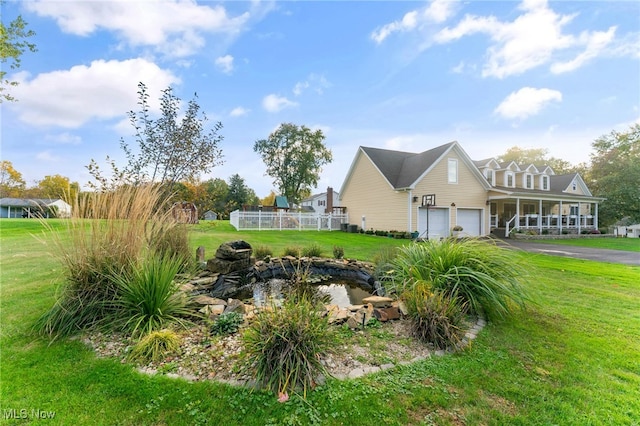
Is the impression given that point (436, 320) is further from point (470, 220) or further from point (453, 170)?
point (470, 220)

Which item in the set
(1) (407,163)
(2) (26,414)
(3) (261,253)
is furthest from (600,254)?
(2) (26,414)

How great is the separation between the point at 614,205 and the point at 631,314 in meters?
26.9

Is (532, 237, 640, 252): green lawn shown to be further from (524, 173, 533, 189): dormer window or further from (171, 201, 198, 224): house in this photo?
(171, 201, 198, 224): house

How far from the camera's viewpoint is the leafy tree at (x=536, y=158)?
32.7 meters

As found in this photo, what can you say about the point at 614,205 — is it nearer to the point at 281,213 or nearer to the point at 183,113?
the point at 281,213

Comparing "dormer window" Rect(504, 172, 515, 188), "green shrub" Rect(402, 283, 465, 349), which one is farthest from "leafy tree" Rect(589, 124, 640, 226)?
"green shrub" Rect(402, 283, 465, 349)

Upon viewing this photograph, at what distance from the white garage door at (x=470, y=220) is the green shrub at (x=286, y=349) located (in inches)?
633

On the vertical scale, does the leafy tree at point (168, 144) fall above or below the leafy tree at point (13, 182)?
below

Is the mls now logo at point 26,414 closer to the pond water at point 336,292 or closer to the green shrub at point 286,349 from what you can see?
the green shrub at point 286,349

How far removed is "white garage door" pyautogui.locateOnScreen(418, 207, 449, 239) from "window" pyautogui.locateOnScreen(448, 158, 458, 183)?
188 centimetres

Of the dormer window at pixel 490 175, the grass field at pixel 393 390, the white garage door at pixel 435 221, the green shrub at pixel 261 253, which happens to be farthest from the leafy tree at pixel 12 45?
the dormer window at pixel 490 175

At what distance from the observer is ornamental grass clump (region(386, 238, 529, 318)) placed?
3.10m

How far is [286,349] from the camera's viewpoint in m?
1.95

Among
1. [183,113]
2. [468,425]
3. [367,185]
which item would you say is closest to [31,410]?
[468,425]
